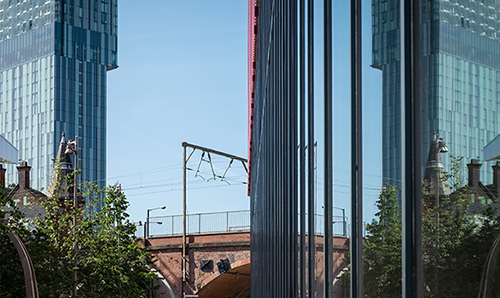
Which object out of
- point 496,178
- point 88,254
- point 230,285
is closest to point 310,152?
point 496,178

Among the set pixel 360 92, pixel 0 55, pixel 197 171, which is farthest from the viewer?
pixel 0 55

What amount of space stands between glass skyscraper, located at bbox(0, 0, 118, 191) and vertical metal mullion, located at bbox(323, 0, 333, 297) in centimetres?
11194

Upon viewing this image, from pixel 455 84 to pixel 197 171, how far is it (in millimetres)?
40179

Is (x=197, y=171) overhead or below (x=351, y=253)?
overhead

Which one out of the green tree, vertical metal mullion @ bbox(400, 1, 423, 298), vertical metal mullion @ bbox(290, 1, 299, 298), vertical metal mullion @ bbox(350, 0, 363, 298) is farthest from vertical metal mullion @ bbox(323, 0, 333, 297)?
vertical metal mullion @ bbox(290, 1, 299, 298)

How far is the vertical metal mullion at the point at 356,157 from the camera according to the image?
175 cm

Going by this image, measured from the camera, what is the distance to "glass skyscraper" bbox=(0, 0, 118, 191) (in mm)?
116000

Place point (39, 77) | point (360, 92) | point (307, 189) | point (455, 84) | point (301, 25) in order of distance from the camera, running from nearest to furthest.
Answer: point (455, 84)
point (360, 92)
point (307, 189)
point (301, 25)
point (39, 77)

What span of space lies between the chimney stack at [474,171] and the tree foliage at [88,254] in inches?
779

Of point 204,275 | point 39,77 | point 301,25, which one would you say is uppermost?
point 39,77

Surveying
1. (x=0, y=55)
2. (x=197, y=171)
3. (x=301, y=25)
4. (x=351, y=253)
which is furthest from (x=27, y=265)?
(x=0, y=55)

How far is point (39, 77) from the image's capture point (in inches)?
4747

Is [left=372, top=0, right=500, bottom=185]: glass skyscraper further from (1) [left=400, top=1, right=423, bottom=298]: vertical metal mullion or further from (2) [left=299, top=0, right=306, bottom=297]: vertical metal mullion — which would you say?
(2) [left=299, top=0, right=306, bottom=297]: vertical metal mullion

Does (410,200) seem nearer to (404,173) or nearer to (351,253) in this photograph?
(404,173)
